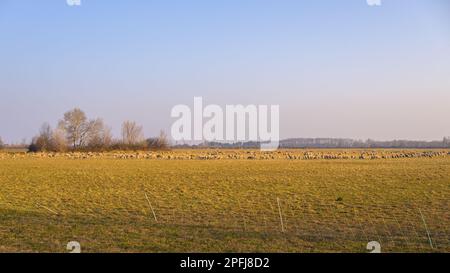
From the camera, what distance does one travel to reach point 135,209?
16531mm

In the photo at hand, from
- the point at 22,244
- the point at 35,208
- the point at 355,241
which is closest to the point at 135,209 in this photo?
the point at 35,208

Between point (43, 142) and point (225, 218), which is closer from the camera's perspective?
point (225, 218)

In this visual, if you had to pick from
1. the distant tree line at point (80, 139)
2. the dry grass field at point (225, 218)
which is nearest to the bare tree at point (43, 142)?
the distant tree line at point (80, 139)

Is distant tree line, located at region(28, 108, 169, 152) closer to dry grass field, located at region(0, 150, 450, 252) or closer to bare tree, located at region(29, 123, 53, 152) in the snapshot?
bare tree, located at region(29, 123, 53, 152)

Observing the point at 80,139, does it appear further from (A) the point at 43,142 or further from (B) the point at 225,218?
(B) the point at 225,218

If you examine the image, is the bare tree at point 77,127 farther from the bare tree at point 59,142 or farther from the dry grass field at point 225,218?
the dry grass field at point 225,218

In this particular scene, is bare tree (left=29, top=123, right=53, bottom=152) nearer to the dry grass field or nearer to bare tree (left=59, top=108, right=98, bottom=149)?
bare tree (left=59, top=108, right=98, bottom=149)

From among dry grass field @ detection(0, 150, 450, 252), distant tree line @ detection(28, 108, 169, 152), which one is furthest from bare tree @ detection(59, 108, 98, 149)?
dry grass field @ detection(0, 150, 450, 252)

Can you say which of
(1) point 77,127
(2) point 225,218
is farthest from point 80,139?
(2) point 225,218

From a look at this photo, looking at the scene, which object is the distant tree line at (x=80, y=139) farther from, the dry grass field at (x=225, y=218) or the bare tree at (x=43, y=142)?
the dry grass field at (x=225, y=218)

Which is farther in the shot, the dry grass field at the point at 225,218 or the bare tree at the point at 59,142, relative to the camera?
the bare tree at the point at 59,142

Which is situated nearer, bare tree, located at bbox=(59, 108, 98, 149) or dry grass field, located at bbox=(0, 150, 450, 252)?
dry grass field, located at bbox=(0, 150, 450, 252)
